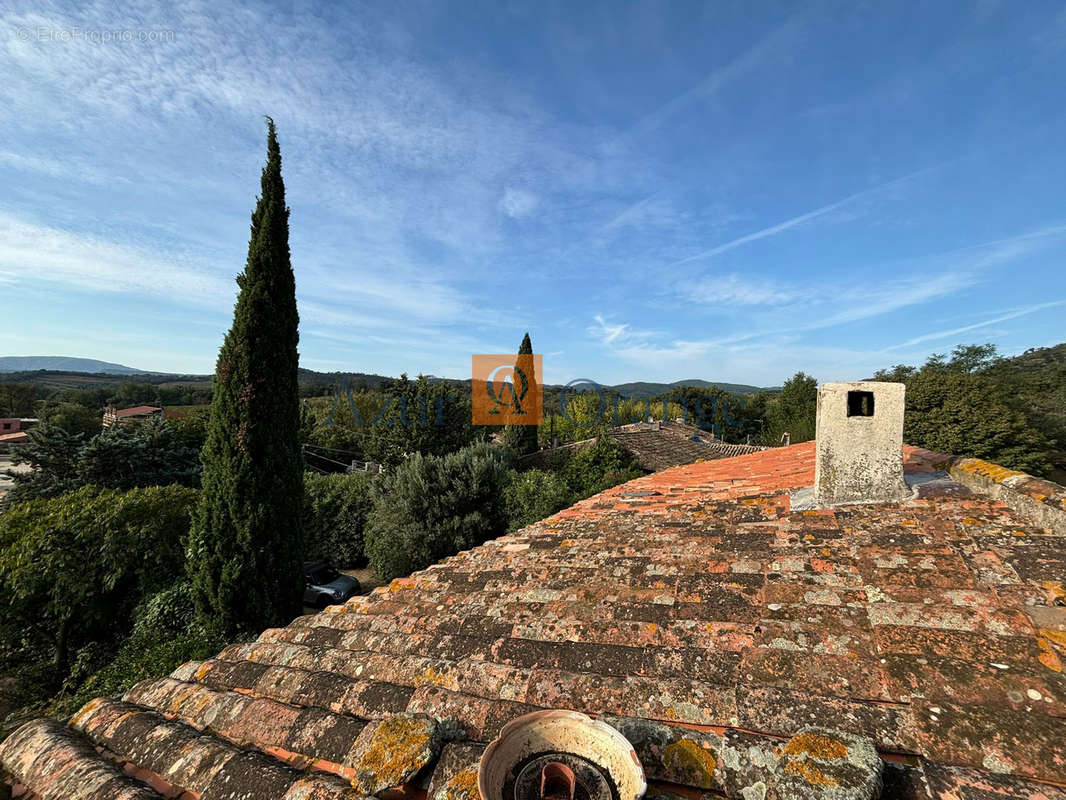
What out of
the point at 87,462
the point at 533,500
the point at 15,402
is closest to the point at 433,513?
the point at 533,500

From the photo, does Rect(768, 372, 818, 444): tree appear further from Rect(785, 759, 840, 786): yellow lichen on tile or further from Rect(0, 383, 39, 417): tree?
Rect(0, 383, 39, 417): tree

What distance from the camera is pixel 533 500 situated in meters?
11.8

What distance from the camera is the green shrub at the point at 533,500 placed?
37.5 ft

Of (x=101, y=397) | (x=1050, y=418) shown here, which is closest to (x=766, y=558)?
(x=1050, y=418)

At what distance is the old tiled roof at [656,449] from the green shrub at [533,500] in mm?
8478

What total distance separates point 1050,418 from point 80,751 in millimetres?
35529

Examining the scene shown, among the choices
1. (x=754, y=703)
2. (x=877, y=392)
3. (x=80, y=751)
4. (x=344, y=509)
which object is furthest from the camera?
(x=344, y=509)

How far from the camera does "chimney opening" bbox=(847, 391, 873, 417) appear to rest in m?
3.33

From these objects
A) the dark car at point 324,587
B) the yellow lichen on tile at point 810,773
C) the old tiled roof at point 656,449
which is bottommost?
the dark car at point 324,587

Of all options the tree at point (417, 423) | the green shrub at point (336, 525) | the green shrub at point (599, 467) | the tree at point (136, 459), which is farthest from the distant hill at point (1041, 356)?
the tree at point (136, 459)

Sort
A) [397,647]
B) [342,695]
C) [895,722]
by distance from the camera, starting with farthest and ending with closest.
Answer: [397,647] → [342,695] → [895,722]

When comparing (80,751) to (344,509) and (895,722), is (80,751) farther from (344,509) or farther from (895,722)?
(344,509)

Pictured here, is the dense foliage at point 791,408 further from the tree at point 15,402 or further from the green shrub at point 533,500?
the tree at point 15,402

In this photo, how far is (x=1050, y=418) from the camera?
893 inches
